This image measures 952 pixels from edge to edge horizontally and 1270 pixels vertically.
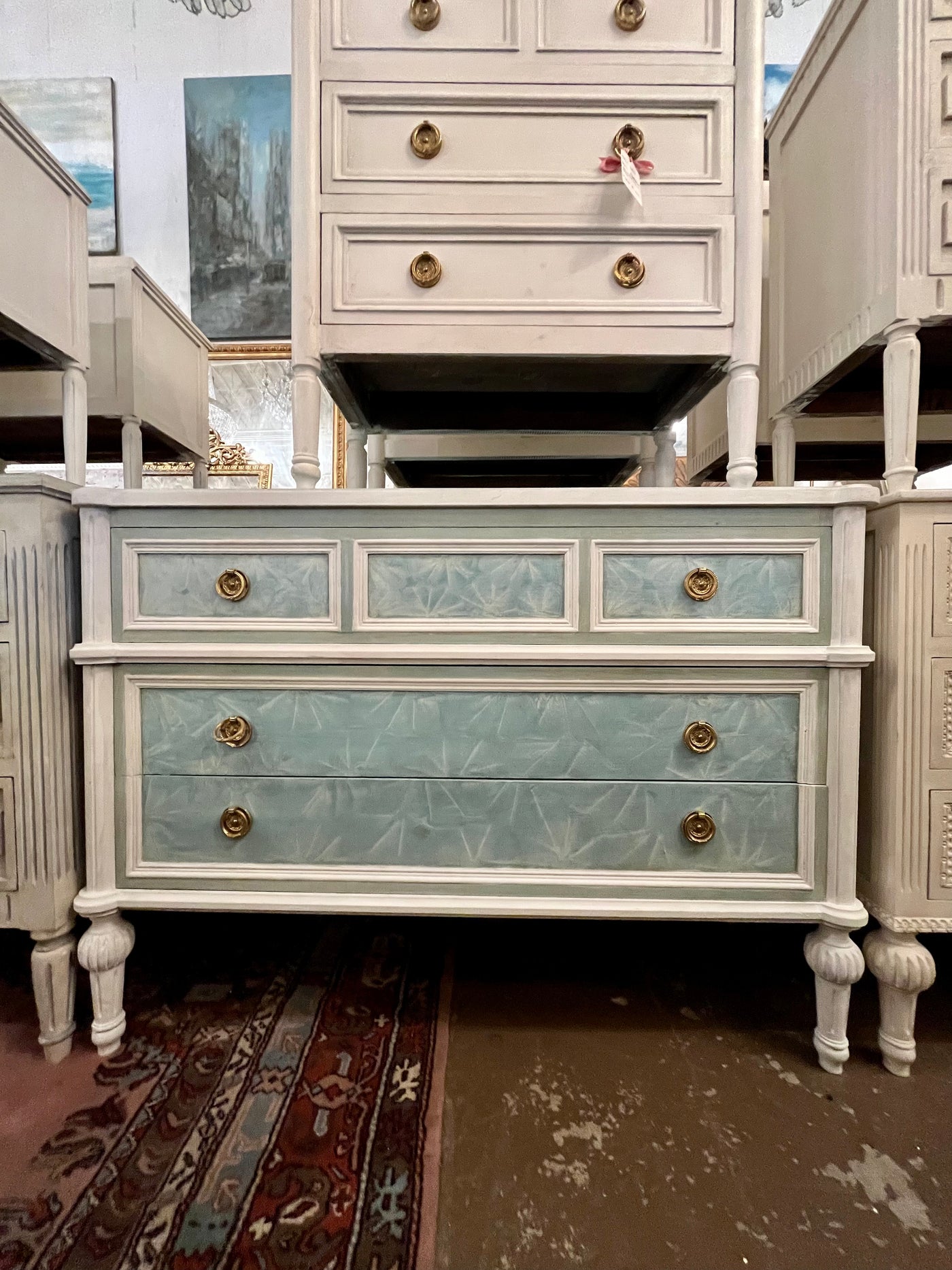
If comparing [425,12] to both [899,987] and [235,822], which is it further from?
[899,987]

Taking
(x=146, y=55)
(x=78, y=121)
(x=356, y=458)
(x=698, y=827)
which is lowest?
(x=698, y=827)

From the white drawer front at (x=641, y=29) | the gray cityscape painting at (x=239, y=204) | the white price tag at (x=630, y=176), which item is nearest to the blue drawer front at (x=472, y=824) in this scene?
the white price tag at (x=630, y=176)

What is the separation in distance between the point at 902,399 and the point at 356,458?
4.34ft

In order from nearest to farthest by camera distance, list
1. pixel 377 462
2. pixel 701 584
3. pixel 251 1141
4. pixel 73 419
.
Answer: pixel 251 1141 < pixel 701 584 < pixel 73 419 < pixel 377 462

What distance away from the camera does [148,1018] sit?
3.73ft

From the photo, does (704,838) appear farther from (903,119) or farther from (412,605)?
(903,119)

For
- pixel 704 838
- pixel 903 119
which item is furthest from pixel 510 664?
pixel 903 119

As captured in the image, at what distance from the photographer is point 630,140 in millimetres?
1091

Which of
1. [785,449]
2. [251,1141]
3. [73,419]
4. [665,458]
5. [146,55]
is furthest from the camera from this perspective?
[146,55]

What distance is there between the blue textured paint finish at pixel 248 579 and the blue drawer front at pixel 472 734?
13cm

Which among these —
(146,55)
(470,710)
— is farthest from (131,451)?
(146,55)

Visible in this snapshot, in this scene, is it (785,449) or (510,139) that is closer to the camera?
(510,139)

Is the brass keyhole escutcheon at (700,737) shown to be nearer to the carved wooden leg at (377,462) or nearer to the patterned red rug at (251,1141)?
the patterned red rug at (251,1141)

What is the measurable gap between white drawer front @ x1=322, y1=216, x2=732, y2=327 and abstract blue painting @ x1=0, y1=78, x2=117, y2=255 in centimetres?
260
